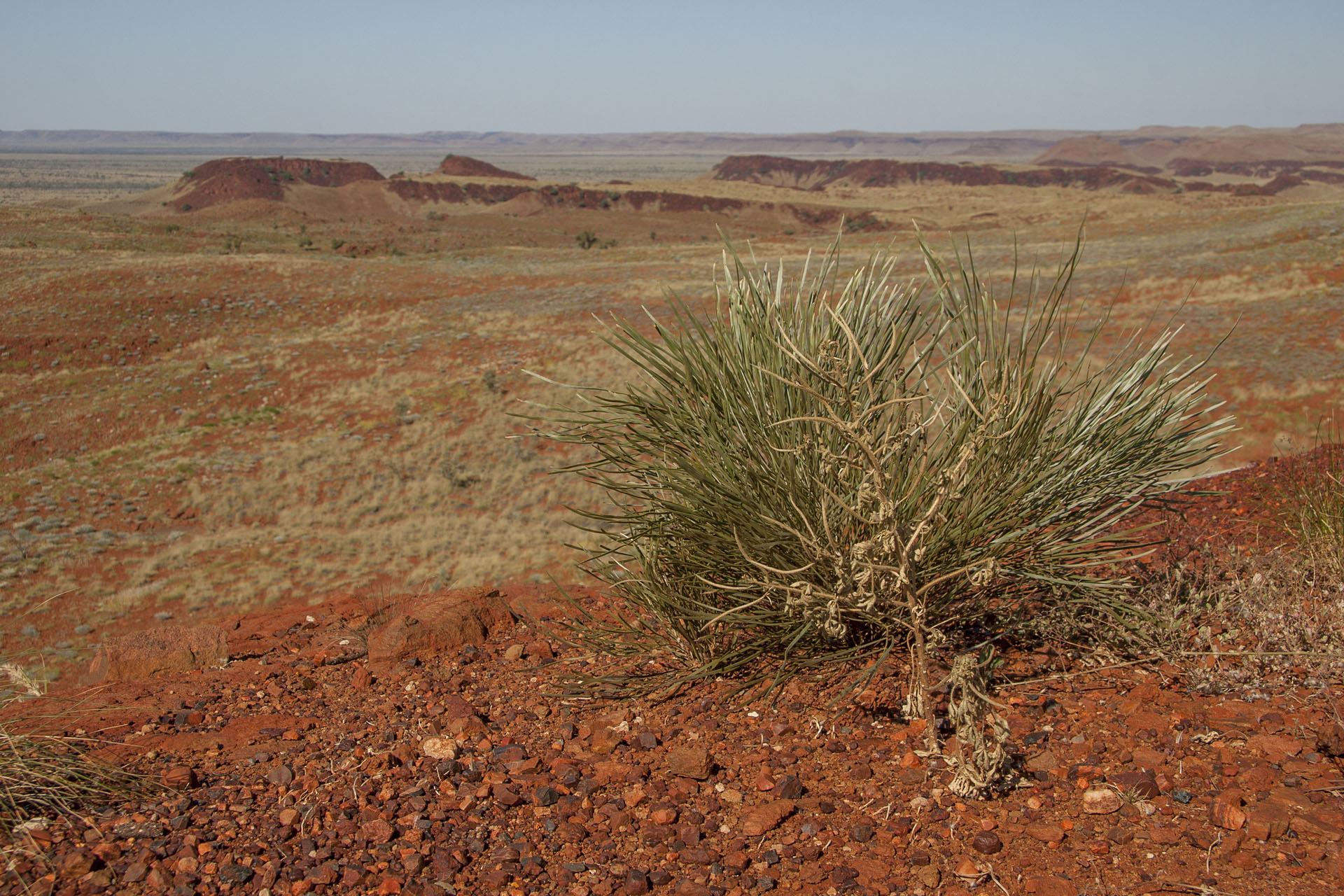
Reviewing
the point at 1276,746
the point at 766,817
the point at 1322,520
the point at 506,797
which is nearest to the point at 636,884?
the point at 766,817

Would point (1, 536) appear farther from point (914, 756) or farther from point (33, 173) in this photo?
point (33, 173)

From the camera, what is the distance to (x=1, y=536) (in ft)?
31.0

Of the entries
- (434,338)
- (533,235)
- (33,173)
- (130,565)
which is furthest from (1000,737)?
(33,173)

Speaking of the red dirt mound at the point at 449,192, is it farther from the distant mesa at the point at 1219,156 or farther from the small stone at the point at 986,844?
the distant mesa at the point at 1219,156

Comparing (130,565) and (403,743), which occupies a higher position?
(403,743)

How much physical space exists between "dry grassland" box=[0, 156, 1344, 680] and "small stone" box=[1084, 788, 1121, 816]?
1.64 m

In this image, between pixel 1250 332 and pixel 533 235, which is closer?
pixel 1250 332

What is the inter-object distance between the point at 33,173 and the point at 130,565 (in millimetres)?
130270

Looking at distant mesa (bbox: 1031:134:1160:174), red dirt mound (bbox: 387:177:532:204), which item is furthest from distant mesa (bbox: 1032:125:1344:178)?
red dirt mound (bbox: 387:177:532:204)

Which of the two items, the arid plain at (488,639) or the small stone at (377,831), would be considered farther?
the small stone at (377,831)

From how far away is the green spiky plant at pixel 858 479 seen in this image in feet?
9.42

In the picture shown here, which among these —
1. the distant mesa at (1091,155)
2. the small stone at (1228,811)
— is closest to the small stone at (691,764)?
the small stone at (1228,811)

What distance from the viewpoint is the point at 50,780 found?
7.52 ft

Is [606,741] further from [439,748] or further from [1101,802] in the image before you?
[1101,802]
